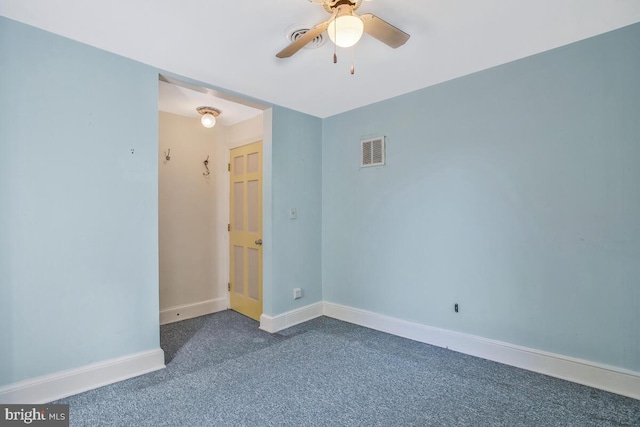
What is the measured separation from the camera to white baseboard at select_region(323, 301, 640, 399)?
207cm

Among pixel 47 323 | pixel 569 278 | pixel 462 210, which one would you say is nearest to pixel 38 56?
pixel 47 323

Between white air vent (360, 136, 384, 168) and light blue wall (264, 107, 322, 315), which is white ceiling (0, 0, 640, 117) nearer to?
white air vent (360, 136, 384, 168)

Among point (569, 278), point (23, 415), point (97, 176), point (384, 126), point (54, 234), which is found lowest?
point (23, 415)

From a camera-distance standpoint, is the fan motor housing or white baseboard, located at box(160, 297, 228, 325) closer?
the fan motor housing

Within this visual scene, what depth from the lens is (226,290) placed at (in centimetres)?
416

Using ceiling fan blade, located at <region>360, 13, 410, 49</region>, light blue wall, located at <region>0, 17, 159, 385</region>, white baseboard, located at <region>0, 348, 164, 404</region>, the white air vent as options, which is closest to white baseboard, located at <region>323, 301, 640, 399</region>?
the white air vent

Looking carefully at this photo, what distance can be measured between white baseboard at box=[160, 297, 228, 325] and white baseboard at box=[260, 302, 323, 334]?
951 mm

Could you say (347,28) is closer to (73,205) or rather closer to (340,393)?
(73,205)

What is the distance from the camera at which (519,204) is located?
2463mm

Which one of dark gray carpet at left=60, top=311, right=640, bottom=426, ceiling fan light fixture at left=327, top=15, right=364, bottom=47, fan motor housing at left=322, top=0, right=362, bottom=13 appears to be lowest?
dark gray carpet at left=60, top=311, right=640, bottom=426

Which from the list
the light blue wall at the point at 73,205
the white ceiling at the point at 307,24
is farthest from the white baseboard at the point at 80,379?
the white ceiling at the point at 307,24

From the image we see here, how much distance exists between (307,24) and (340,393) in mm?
2470

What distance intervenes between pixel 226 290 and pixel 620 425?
12.6 feet

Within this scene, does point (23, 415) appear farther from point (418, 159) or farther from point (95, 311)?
point (418, 159)
